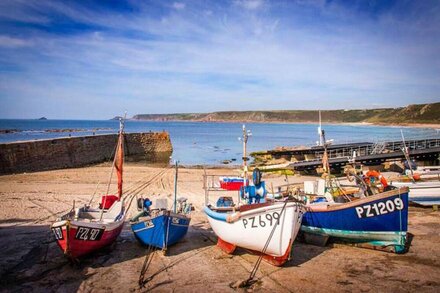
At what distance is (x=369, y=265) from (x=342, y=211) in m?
1.85

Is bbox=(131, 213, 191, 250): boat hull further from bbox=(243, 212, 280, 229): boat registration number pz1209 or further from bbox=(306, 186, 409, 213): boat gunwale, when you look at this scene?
bbox=(306, 186, 409, 213): boat gunwale

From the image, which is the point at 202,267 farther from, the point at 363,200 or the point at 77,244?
the point at 363,200

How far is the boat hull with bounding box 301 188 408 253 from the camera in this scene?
397 inches

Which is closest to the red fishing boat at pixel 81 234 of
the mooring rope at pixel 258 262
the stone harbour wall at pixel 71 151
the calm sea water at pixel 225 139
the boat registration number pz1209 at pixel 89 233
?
the boat registration number pz1209 at pixel 89 233

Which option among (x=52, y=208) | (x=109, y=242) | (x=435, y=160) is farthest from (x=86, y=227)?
(x=435, y=160)

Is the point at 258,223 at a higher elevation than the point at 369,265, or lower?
higher

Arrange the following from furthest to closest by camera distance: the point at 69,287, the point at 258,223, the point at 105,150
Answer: the point at 105,150
the point at 258,223
the point at 69,287

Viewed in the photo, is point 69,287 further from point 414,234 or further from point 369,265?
point 414,234

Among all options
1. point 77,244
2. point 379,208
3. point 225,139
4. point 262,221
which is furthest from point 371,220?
point 225,139

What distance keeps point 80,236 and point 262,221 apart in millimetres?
5379

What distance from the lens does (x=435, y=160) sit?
29906 mm

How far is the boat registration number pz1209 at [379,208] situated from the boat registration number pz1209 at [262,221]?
324 centimetres

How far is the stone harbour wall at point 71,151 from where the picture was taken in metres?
28.7

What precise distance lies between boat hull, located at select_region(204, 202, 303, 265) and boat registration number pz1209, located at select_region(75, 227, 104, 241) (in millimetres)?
3899
